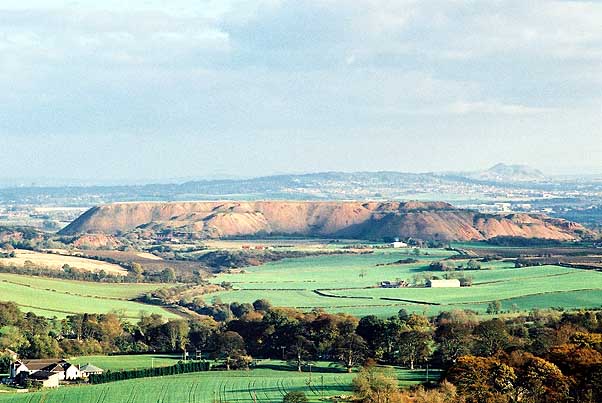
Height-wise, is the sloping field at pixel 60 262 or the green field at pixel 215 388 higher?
the green field at pixel 215 388

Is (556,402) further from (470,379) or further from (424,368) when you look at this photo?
(424,368)

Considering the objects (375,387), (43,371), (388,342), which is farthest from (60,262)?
(375,387)

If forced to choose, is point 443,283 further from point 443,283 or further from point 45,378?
point 45,378

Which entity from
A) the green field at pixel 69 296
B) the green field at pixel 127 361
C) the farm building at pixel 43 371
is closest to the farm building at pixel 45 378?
the farm building at pixel 43 371

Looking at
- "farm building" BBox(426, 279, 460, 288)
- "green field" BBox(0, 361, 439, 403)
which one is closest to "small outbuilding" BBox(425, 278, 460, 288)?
"farm building" BBox(426, 279, 460, 288)

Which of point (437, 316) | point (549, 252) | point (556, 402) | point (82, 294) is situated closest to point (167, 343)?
point (437, 316)

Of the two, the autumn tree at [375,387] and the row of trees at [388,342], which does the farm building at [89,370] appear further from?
the autumn tree at [375,387]
